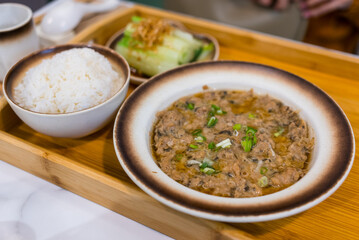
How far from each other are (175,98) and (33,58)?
34.7 inches

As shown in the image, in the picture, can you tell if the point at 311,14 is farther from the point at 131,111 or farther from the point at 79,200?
the point at 79,200

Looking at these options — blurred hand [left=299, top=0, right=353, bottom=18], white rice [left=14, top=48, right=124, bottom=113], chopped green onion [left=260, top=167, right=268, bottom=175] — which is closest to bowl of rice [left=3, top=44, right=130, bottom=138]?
white rice [left=14, top=48, right=124, bottom=113]

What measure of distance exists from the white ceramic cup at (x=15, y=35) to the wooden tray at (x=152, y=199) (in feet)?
1.19

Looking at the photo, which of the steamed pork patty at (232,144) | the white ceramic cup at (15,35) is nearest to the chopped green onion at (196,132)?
the steamed pork patty at (232,144)

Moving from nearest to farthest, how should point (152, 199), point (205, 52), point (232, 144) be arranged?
point (152, 199) < point (232, 144) < point (205, 52)

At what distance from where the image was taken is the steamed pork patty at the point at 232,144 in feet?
4.67

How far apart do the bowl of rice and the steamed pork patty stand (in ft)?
1.05

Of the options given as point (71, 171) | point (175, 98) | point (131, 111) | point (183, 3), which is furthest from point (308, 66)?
point (183, 3)

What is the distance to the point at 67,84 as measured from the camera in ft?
5.72

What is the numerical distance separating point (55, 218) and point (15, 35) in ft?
3.91

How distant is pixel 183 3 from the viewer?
4.01 m

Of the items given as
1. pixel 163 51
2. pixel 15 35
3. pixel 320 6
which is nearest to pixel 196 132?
pixel 163 51

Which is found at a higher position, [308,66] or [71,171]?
[308,66]

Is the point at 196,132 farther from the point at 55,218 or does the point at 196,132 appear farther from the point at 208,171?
the point at 55,218
